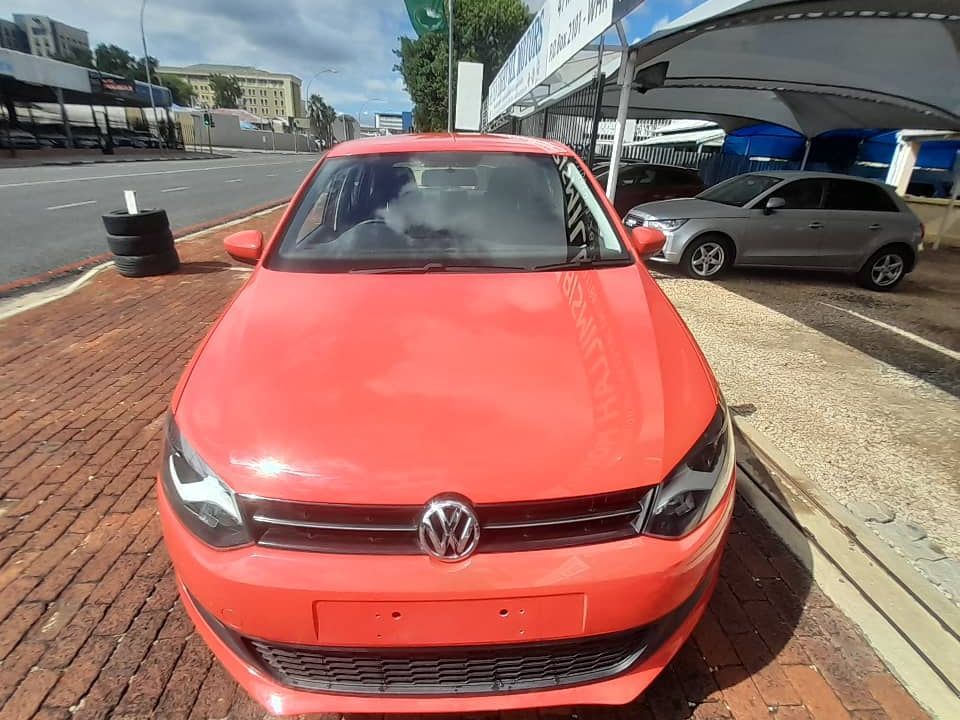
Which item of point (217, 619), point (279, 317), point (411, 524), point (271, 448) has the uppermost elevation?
point (279, 317)

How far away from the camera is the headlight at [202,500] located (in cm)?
142

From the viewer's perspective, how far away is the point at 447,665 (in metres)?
1.42

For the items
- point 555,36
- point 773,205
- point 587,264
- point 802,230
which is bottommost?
point 802,230

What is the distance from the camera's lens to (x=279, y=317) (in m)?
1.97

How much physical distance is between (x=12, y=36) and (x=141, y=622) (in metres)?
109

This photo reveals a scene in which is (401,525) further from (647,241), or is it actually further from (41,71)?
(41,71)

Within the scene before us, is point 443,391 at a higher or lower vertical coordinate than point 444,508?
higher

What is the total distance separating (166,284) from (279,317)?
5493 mm

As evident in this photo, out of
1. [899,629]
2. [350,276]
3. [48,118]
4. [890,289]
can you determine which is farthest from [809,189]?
[48,118]

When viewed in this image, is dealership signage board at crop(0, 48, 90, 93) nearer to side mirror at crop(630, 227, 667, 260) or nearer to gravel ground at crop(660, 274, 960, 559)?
gravel ground at crop(660, 274, 960, 559)

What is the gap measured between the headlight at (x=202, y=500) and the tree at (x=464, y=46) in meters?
47.5

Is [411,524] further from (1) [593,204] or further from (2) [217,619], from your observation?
(1) [593,204]

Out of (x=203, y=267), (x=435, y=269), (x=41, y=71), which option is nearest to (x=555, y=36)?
(x=203, y=267)

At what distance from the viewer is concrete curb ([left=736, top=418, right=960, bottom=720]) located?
194 centimetres
